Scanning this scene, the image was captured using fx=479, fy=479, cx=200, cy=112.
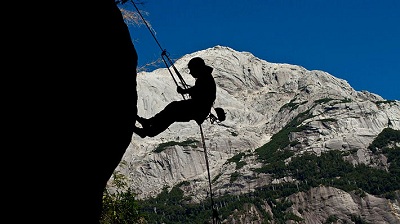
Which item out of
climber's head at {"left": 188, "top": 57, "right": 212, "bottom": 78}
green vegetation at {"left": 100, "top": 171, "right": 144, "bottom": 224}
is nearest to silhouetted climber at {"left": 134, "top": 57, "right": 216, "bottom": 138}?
climber's head at {"left": 188, "top": 57, "right": 212, "bottom": 78}

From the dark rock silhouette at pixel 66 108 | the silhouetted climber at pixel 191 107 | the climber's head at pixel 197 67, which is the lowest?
the dark rock silhouette at pixel 66 108

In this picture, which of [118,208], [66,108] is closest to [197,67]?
[66,108]

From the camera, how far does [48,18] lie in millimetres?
5293

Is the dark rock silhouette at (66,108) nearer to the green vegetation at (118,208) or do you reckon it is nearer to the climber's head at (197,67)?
the climber's head at (197,67)

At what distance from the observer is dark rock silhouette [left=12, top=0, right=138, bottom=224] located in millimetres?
4691

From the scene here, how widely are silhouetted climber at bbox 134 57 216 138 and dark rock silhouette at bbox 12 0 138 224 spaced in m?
1.34

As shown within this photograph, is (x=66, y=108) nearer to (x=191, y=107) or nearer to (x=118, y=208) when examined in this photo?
(x=191, y=107)

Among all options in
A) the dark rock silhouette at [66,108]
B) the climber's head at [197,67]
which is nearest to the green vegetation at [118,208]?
the climber's head at [197,67]

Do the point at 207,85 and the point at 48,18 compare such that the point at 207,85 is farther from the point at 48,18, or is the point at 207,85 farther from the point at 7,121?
the point at 7,121

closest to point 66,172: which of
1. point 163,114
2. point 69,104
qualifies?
point 69,104

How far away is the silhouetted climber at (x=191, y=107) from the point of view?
804cm

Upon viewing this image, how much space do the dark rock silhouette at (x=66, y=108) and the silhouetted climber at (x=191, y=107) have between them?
1338mm

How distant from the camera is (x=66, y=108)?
5.23 metres

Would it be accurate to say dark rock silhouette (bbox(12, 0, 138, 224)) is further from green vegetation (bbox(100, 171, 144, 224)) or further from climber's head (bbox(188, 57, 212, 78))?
green vegetation (bbox(100, 171, 144, 224))
